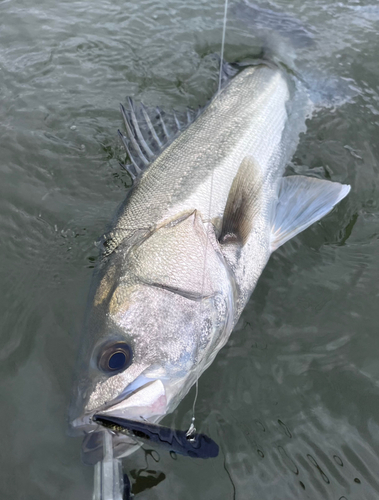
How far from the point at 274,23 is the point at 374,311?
3.70 meters

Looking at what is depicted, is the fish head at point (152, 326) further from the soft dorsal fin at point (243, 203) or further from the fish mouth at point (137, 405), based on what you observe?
the soft dorsal fin at point (243, 203)

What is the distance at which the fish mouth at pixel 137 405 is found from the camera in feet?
5.70

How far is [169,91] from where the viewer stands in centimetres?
425

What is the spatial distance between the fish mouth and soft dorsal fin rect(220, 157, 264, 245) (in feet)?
3.41

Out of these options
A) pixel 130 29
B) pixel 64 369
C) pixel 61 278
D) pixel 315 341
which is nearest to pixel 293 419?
pixel 315 341

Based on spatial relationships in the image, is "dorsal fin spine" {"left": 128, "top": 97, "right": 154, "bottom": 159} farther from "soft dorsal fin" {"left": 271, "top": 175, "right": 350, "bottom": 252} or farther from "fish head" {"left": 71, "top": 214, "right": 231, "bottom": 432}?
"soft dorsal fin" {"left": 271, "top": 175, "right": 350, "bottom": 252}

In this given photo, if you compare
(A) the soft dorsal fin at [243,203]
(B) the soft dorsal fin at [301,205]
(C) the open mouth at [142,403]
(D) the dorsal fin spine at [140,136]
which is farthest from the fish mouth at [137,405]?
(D) the dorsal fin spine at [140,136]

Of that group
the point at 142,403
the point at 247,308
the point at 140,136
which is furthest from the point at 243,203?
the point at 142,403

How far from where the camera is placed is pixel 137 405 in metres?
1.75

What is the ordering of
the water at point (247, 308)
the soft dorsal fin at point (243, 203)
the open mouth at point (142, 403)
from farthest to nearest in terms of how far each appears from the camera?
1. the soft dorsal fin at point (243, 203)
2. the water at point (247, 308)
3. the open mouth at point (142, 403)

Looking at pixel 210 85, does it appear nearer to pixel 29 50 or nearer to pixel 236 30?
pixel 236 30

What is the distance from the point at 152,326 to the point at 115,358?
230mm

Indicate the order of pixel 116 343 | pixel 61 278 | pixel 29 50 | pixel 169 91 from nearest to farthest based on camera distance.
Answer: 1. pixel 116 343
2. pixel 61 278
3. pixel 169 91
4. pixel 29 50

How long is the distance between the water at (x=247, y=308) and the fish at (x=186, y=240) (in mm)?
324
